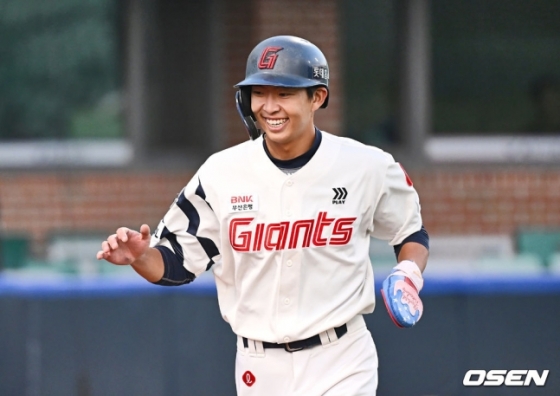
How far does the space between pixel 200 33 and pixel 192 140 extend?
88cm

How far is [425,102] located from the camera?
8586mm

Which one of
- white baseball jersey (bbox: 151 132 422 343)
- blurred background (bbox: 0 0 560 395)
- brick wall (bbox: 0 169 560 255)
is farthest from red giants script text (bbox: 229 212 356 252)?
brick wall (bbox: 0 169 560 255)

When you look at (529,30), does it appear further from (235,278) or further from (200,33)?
(235,278)

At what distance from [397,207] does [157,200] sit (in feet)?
15.3

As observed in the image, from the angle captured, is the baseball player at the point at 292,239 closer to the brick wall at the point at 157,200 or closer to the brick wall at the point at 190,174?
the brick wall at the point at 190,174

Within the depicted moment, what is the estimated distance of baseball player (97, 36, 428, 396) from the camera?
3.79 m

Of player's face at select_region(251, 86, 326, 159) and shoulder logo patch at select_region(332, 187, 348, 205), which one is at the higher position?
player's face at select_region(251, 86, 326, 159)

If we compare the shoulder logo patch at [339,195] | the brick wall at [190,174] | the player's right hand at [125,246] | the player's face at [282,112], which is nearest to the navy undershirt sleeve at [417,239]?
the shoulder logo patch at [339,195]

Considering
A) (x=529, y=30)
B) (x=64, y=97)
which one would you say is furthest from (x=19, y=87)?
(x=529, y=30)

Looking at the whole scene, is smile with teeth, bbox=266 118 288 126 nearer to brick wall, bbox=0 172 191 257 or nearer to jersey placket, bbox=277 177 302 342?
jersey placket, bbox=277 177 302 342

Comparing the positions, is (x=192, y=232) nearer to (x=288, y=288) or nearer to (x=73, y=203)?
(x=288, y=288)

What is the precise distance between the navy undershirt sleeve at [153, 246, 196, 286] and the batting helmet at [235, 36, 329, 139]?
68cm

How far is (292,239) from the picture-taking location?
3787 mm

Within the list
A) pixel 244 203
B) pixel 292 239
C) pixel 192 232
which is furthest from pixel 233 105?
pixel 292 239
